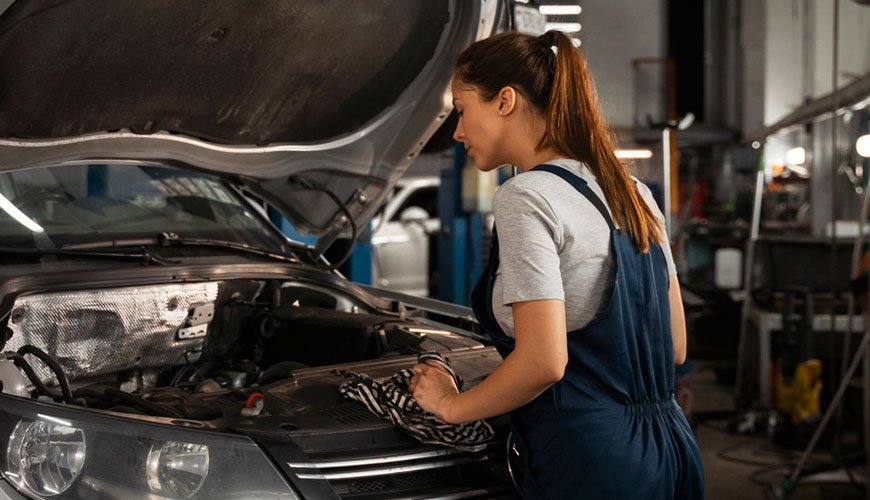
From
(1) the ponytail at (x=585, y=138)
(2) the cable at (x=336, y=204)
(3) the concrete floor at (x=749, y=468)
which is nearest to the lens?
(1) the ponytail at (x=585, y=138)

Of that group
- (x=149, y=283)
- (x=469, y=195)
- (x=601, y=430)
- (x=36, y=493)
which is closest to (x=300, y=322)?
(x=149, y=283)

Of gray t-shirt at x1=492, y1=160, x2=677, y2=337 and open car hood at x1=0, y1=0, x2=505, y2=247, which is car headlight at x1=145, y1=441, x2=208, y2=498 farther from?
open car hood at x1=0, y1=0, x2=505, y2=247

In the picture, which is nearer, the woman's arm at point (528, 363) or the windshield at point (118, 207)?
the woman's arm at point (528, 363)

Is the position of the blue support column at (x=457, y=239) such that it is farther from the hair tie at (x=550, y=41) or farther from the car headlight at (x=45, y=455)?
the car headlight at (x=45, y=455)

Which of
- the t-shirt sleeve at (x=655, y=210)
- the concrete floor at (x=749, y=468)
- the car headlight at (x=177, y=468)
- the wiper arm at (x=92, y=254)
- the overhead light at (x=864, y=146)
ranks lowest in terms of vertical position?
the concrete floor at (x=749, y=468)

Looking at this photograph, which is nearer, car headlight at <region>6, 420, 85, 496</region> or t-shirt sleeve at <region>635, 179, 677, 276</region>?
car headlight at <region>6, 420, 85, 496</region>

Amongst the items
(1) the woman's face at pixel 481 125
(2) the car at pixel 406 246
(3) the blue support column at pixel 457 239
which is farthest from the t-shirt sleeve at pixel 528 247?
(2) the car at pixel 406 246

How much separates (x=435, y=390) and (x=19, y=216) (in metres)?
1.48

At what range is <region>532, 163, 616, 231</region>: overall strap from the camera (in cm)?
165

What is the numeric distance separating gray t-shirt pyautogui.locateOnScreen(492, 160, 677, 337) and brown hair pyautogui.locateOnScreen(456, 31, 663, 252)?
34mm

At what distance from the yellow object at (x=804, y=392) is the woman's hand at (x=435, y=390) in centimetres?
418

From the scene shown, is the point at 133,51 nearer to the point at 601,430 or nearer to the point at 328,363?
the point at 328,363

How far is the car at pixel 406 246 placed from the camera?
9.58 meters

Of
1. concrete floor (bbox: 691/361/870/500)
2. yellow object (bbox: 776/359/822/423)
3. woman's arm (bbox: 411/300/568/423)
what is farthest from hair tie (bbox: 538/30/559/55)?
yellow object (bbox: 776/359/822/423)
